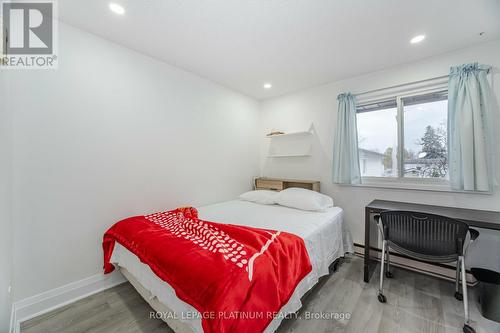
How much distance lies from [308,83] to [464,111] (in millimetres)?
1894

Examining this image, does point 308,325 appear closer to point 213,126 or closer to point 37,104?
point 213,126

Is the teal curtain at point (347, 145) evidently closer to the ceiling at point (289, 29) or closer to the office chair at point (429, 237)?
the ceiling at point (289, 29)

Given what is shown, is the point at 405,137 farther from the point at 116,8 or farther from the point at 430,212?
the point at 116,8

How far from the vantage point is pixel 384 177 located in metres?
2.66

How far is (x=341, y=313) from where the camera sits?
1.67 metres

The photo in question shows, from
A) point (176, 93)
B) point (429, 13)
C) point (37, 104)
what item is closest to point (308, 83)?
point (429, 13)

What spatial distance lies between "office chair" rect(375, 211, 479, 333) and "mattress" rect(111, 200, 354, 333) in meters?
0.55

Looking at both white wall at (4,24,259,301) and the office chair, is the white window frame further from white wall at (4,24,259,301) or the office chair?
white wall at (4,24,259,301)

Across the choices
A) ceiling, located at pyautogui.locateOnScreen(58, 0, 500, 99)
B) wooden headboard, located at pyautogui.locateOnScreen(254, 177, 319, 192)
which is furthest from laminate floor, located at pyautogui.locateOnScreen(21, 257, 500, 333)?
ceiling, located at pyautogui.locateOnScreen(58, 0, 500, 99)

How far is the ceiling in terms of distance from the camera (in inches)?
63.5

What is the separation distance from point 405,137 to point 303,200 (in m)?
1.59

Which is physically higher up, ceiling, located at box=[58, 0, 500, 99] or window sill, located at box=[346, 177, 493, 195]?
ceiling, located at box=[58, 0, 500, 99]

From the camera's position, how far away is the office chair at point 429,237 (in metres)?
1.54

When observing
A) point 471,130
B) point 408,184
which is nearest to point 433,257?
point 408,184
